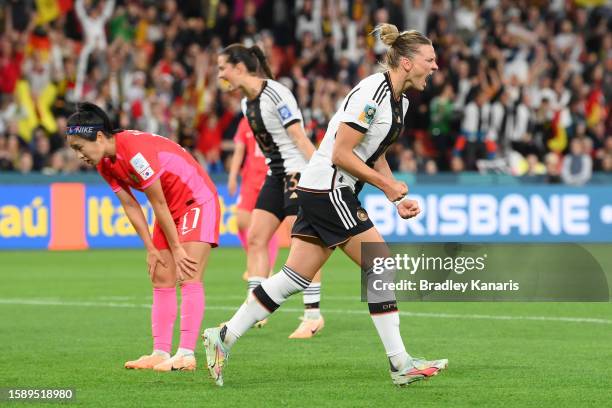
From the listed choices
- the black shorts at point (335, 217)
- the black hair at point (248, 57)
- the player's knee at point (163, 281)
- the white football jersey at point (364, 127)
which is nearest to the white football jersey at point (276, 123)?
the black hair at point (248, 57)

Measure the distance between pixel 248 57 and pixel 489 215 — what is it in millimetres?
11892

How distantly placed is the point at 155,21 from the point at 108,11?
40.7 inches

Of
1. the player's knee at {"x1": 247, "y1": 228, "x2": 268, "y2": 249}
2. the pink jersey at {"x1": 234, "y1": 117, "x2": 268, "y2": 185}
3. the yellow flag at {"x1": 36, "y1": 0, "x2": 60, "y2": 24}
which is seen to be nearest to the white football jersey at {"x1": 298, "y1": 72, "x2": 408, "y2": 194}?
the player's knee at {"x1": 247, "y1": 228, "x2": 268, "y2": 249}

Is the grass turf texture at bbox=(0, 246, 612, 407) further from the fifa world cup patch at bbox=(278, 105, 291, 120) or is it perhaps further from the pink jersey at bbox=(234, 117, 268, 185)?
the fifa world cup patch at bbox=(278, 105, 291, 120)

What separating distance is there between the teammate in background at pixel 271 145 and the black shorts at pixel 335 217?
285 cm

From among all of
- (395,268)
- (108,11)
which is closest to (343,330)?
(395,268)

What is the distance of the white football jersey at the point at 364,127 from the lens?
25.5 feet

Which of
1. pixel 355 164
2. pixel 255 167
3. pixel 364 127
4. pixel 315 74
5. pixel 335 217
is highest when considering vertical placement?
pixel 364 127

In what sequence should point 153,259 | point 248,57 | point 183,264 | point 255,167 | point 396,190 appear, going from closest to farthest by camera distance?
point 396,190 < point 183,264 < point 153,259 < point 248,57 < point 255,167

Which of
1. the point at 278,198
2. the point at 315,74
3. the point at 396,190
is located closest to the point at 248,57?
the point at 278,198

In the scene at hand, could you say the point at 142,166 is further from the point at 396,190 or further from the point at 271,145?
the point at 271,145

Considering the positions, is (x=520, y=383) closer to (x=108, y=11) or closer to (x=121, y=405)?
(x=121, y=405)

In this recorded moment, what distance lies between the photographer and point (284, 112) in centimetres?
1103

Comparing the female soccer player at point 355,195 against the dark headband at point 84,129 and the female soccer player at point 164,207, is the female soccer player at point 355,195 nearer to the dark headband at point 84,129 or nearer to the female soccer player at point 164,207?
the female soccer player at point 164,207
